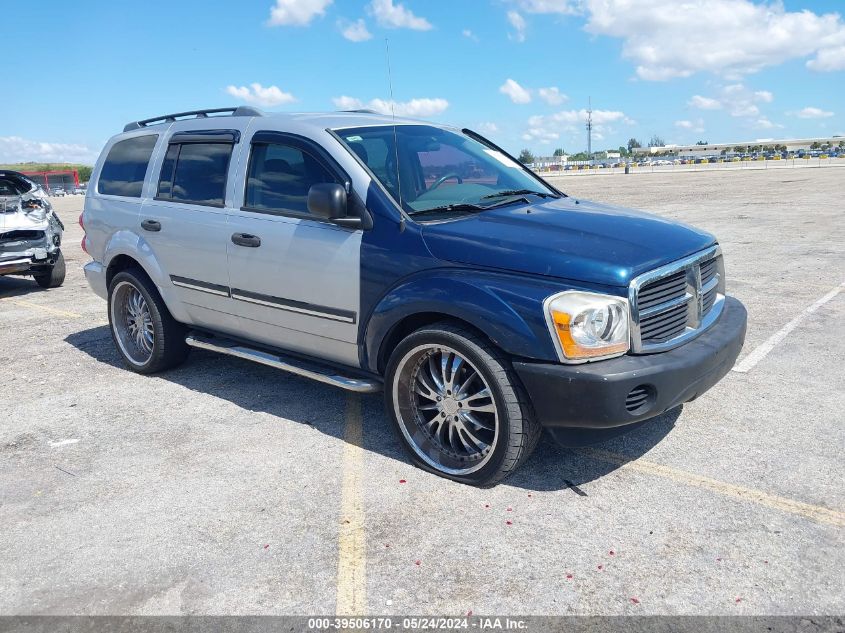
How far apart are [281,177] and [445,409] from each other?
1.88m

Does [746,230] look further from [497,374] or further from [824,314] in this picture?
[497,374]

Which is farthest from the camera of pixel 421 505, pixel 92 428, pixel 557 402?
pixel 92 428

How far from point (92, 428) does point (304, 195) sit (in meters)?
2.14

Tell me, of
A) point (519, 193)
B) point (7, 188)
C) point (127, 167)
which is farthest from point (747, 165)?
point (127, 167)

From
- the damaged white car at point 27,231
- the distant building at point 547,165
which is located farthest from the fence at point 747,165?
the damaged white car at point 27,231

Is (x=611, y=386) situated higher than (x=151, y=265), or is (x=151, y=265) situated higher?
(x=151, y=265)

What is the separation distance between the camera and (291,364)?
4.66 metres

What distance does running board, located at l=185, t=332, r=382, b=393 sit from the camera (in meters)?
4.23

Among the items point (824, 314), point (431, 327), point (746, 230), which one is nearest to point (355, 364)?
point (431, 327)

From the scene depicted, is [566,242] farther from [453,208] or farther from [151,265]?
[151,265]

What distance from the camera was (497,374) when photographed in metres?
3.54

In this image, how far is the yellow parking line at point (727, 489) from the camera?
3377 millimetres

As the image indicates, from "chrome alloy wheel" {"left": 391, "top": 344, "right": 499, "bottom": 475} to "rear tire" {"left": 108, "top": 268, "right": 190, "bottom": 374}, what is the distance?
248 centimetres

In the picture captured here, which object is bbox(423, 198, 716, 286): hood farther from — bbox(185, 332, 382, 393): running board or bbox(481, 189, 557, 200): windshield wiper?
bbox(185, 332, 382, 393): running board
